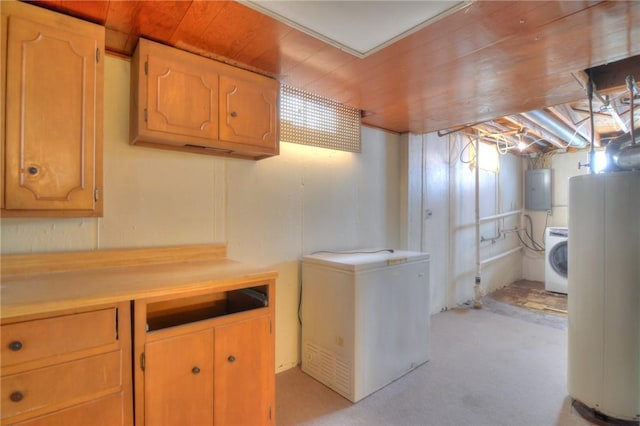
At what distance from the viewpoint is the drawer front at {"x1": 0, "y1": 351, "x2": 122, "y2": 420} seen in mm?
1012

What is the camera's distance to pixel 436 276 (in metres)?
3.74

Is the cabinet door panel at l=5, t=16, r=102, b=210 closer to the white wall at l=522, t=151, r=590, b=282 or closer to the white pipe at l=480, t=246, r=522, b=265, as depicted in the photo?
the white pipe at l=480, t=246, r=522, b=265

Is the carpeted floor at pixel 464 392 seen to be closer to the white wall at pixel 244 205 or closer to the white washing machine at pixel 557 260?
the white wall at pixel 244 205

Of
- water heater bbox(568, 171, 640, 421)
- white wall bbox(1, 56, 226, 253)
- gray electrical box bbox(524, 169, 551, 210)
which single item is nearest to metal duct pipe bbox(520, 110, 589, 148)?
gray electrical box bbox(524, 169, 551, 210)

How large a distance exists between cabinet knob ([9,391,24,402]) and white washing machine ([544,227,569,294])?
572 centimetres

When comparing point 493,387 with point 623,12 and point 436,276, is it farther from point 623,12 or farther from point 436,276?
point 623,12

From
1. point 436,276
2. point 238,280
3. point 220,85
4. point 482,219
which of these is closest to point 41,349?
point 238,280

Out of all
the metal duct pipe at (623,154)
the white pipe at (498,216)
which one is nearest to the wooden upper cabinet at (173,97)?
the metal duct pipe at (623,154)

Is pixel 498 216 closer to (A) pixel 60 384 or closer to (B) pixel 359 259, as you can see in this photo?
(B) pixel 359 259

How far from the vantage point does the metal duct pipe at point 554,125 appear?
3105 millimetres

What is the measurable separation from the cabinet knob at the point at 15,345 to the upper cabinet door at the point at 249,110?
3.95 feet

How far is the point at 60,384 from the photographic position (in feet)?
3.57

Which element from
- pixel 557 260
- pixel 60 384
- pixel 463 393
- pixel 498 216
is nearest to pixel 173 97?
pixel 60 384

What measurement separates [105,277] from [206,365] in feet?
2.02
